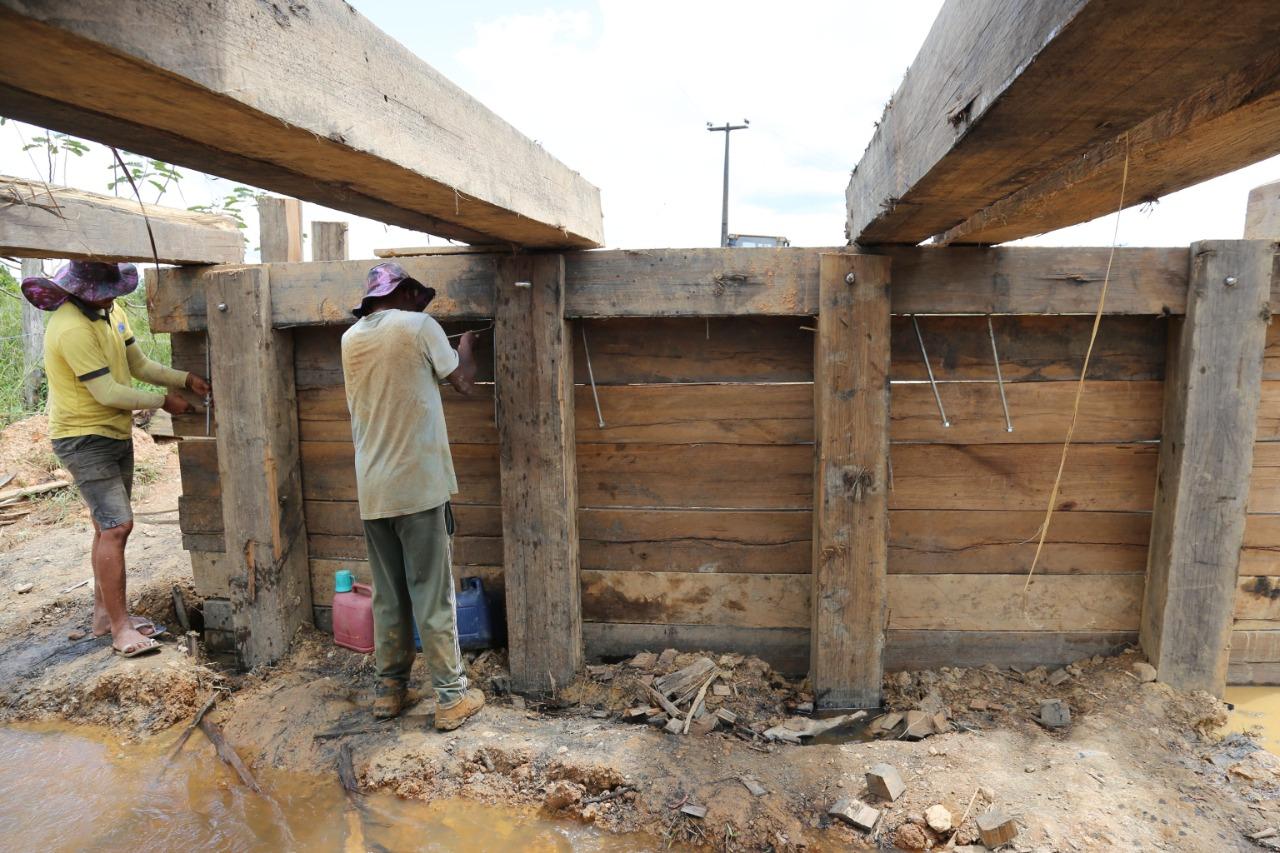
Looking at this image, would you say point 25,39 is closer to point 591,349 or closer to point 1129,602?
point 591,349

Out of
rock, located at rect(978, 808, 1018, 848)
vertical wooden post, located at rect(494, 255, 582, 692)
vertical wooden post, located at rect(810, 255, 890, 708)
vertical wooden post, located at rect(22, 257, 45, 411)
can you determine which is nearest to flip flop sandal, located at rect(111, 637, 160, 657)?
vertical wooden post, located at rect(494, 255, 582, 692)

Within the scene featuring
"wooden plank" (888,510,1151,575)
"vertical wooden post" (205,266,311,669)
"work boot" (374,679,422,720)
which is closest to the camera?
"work boot" (374,679,422,720)

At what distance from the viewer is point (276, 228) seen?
12.6ft

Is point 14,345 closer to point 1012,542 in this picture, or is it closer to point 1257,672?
point 1012,542

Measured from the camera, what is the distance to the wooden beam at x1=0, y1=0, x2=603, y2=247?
3.71 feet

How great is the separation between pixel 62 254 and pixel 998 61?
3.82 metres

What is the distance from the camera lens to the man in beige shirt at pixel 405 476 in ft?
10.0

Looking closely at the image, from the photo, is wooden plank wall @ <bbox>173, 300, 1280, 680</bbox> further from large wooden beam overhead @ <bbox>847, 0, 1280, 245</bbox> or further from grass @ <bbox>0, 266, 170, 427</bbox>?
grass @ <bbox>0, 266, 170, 427</bbox>

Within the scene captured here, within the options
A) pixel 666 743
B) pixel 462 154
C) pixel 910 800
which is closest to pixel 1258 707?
pixel 910 800

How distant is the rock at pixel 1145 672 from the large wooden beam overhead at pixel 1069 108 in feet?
7.09

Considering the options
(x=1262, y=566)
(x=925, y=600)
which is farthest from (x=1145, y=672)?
(x=925, y=600)

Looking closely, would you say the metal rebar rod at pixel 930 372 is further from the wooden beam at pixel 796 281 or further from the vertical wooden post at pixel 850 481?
the vertical wooden post at pixel 850 481

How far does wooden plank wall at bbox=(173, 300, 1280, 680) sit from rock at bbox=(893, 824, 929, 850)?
1.10 m

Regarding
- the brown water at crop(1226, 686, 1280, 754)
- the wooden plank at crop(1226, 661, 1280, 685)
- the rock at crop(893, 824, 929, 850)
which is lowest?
the rock at crop(893, 824, 929, 850)
